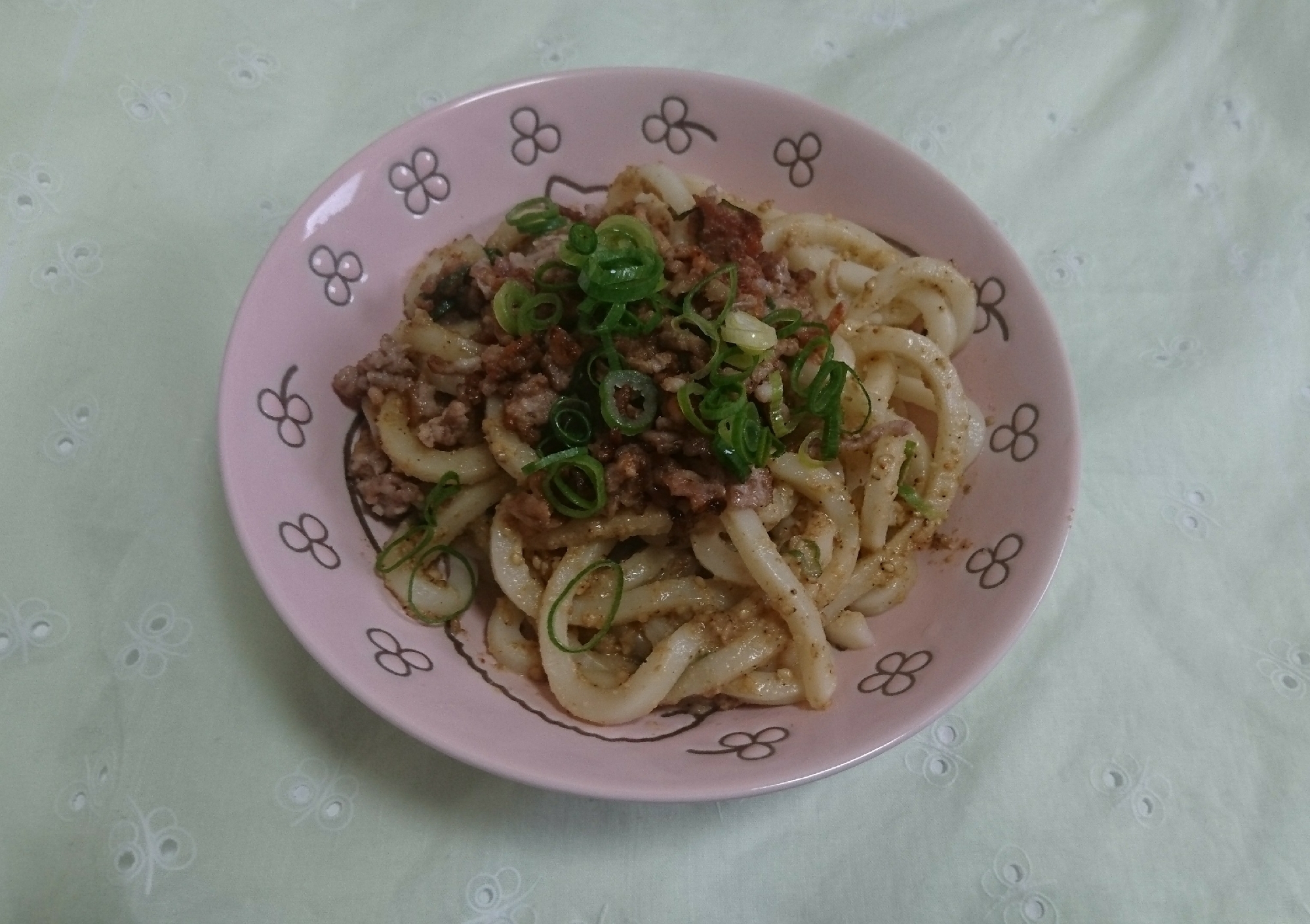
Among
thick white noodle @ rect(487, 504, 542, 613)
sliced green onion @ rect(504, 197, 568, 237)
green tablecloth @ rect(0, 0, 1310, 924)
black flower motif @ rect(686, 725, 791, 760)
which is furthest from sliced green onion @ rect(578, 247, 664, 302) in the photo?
green tablecloth @ rect(0, 0, 1310, 924)

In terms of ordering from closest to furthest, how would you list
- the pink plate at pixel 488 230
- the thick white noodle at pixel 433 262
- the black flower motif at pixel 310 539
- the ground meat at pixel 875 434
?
the pink plate at pixel 488 230, the black flower motif at pixel 310 539, the ground meat at pixel 875 434, the thick white noodle at pixel 433 262

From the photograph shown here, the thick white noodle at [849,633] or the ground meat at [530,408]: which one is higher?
the ground meat at [530,408]

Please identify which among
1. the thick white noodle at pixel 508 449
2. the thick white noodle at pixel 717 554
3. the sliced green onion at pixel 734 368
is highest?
the sliced green onion at pixel 734 368

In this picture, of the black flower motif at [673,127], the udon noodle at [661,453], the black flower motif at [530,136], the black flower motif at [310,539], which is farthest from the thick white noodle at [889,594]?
the black flower motif at [530,136]

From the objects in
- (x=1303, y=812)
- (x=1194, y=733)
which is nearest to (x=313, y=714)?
(x=1194, y=733)

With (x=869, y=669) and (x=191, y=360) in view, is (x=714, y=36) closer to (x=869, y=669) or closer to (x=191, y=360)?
(x=191, y=360)

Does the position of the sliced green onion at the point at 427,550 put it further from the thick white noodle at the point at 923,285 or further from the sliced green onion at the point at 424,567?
the thick white noodle at the point at 923,285

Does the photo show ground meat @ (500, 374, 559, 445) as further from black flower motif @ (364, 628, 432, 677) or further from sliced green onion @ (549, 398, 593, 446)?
black flower motif @ (364, 628, 432, 677)
